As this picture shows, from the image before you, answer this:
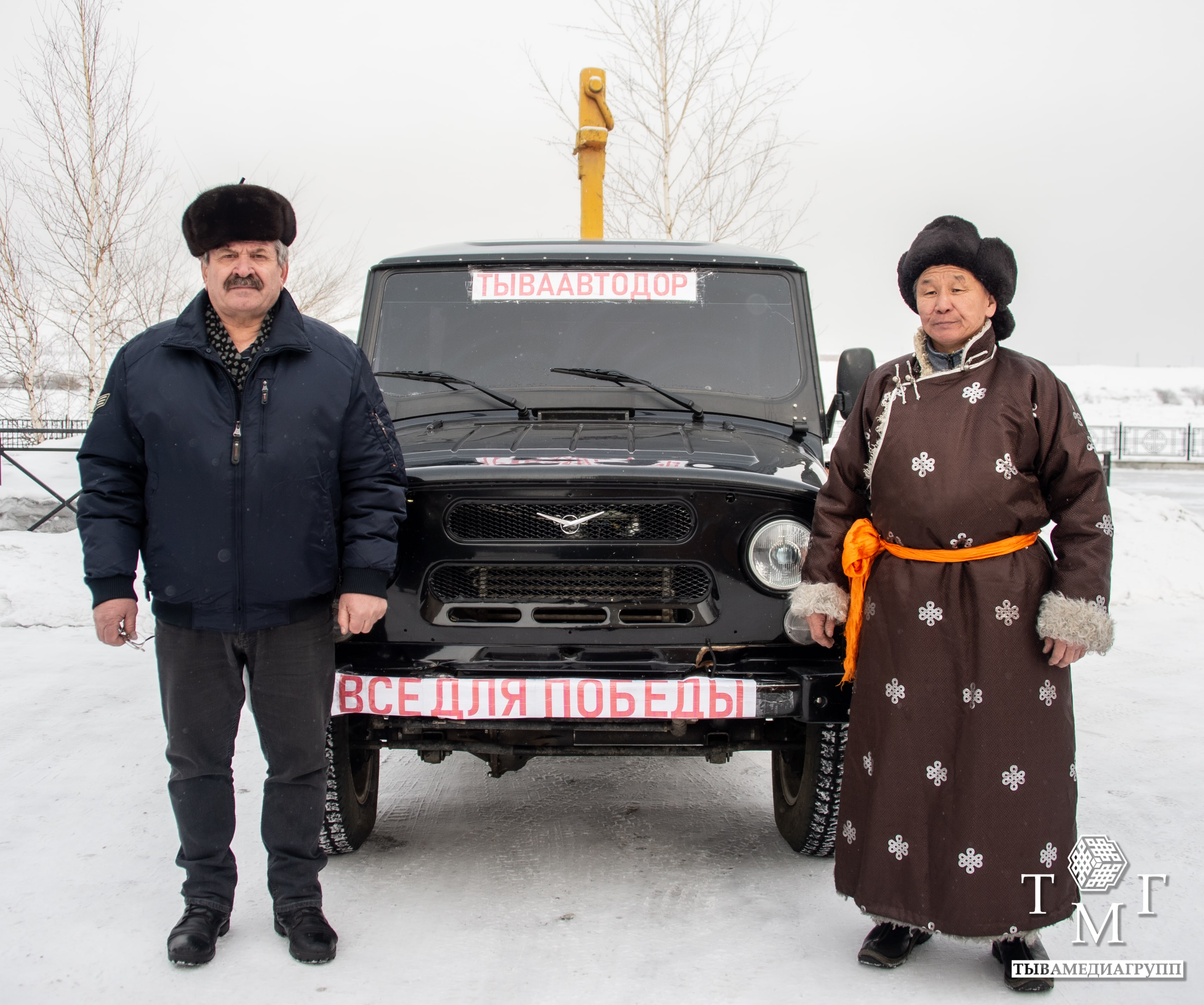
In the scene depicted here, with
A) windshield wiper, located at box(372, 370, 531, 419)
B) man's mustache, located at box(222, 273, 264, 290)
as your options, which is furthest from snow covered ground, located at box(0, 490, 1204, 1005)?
man's mustache, located at box(222, 273, 264, 290)

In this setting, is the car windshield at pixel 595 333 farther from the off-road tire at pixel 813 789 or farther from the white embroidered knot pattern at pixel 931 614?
the white embroidered knot pattern at pixel 931 614

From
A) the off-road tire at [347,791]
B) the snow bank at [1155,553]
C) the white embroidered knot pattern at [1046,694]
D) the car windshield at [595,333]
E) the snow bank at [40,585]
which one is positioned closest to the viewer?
the white embroidered knot pattern at [1046,694]

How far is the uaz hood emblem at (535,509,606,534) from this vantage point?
306 centimetres

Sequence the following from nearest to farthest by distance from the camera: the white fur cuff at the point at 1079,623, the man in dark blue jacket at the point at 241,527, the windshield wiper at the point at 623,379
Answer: the white fur cuff at the point at 1079,623 < the man in dark blue jacket at the point at 241,527 < the windshield wiper at the point at 623,379

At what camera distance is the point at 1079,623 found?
8.17 ft

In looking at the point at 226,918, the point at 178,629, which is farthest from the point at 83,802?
the point at 178,629

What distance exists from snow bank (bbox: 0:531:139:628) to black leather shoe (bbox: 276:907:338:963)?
17.2 feet

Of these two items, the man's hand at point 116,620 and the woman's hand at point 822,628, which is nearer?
the man's hand at point 116,620

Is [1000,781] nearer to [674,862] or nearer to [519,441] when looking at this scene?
[674,862]

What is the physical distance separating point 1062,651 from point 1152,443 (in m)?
32.7

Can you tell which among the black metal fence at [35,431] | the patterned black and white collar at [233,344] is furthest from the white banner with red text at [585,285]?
the black metal fence at [35,431]

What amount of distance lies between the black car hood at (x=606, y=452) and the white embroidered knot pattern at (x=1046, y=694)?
0.82 metres

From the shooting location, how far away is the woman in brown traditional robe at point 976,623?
2574 mm

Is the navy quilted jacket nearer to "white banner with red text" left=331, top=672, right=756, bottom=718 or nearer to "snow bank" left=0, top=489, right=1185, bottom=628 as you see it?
"white banner with red text" left=331, top=672, right=756, bottom=718
